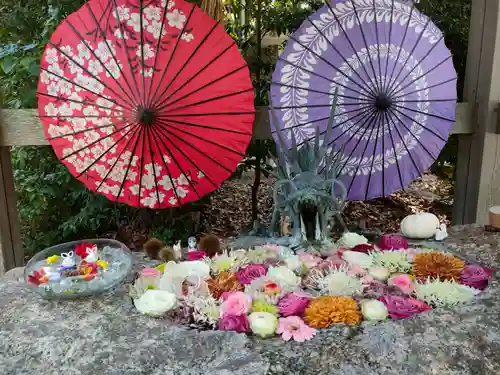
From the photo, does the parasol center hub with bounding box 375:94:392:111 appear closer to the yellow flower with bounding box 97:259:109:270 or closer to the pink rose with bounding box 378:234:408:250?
the pink rose with bounding box 378:234:408:250

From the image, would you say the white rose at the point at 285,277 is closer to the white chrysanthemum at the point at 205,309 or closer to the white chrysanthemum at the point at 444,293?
the white chrysanthemum at the point at 205,309

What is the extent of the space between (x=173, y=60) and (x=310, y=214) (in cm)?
88

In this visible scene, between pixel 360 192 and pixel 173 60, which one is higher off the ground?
pixel 173 60

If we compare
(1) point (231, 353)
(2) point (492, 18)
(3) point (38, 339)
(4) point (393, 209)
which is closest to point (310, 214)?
(1) point (231, 353)

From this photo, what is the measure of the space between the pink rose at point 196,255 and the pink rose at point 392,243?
29.7 inches

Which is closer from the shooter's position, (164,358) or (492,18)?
(164,358)

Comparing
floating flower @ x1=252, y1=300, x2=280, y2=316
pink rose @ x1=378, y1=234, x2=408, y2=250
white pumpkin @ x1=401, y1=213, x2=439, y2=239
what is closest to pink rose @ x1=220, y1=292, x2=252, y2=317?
floating flower @ x1=252, y1=300, x2=280, y2=316

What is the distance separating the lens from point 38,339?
4.40 ft

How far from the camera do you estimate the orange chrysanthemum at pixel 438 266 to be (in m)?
1.70

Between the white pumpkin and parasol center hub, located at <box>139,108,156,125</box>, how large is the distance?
125 cm

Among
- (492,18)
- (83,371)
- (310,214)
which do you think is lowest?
(83,371)

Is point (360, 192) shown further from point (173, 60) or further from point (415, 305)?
point (173, 60)

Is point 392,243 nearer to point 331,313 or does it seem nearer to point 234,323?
point 331,313

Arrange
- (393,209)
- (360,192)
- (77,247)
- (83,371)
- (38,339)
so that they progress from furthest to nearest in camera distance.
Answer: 1. (393,209)
2. (360,192)
3. (77,247)
4. (38,339)
5. (83,371)
